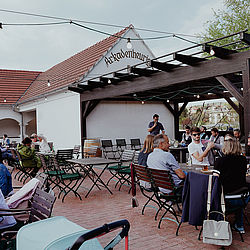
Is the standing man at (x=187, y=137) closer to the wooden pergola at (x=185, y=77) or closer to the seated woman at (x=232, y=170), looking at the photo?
the wooden pergola at (x=185, y=77)

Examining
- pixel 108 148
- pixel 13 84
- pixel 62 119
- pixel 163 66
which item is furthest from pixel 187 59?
pixel 13 84

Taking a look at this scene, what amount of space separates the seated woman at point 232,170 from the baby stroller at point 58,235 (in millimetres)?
1967

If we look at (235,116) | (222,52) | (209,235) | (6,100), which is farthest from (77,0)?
(235,116)

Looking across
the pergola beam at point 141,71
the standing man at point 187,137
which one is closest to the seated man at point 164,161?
the pergola beam at point 141,71

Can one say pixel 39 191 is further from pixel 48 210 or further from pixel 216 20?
pixel 216 20

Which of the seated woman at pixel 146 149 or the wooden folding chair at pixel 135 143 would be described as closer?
the seated woman at pixel 146 149

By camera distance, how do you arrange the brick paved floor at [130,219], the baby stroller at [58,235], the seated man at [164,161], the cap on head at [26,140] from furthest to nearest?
1. the cap on head at [26,140]
2. the seated man at [164,161]
3. the brick paved floor at [130,219]
4. the baby stroller at [58,235]

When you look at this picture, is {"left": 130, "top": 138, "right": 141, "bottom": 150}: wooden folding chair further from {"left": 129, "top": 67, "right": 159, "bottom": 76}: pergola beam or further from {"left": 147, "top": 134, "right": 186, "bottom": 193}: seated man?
{"left": 147, "top": 134, "right": 186, "bottom": 193}: seated man

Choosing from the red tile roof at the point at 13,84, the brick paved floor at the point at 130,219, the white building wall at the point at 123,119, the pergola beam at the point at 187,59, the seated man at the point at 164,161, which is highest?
the red tile roof at the point at 13,84

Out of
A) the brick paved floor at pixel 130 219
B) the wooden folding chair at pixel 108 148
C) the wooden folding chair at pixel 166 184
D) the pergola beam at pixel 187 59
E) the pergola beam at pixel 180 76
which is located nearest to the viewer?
the brick paved floor at pixel 130 219

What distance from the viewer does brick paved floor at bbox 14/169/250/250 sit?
11.5 feet

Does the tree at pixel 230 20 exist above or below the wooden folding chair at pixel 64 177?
above

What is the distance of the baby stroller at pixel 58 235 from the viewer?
6.25 ft

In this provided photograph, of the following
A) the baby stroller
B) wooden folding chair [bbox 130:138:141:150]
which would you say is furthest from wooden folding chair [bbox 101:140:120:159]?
the baby stroller
